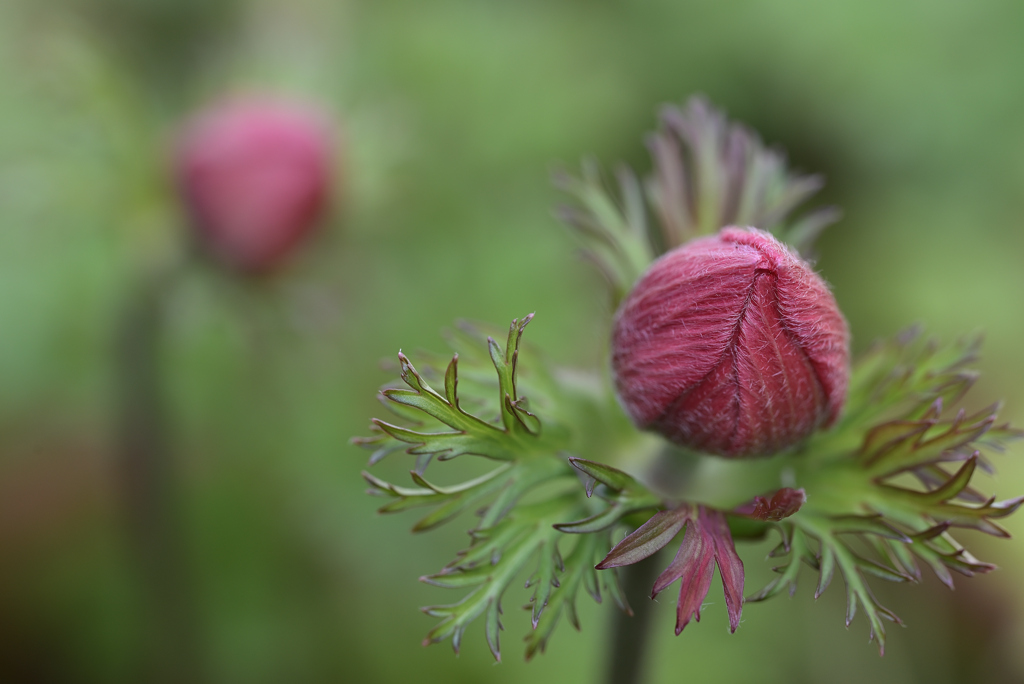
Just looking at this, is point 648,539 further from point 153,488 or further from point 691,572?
point 153,488

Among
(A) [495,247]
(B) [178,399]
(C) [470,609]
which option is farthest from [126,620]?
(C) [470,609]

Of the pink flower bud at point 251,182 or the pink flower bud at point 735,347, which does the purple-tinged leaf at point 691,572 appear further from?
the pink flower bud at point 251,182

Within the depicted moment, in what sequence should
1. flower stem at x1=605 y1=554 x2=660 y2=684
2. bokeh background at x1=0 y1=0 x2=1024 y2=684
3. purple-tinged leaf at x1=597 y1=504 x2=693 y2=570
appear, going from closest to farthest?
purple-tinged leaf at x1=597 y1=504 x2=693 y2=570, flower stem at x1=605 y1=554 x2=660 y2=684, bokeh background at x1=0 y1=0 x2=1024 y2=684

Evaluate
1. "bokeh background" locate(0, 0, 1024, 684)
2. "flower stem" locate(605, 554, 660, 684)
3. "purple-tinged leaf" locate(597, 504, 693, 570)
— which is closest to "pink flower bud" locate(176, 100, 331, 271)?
"bokeh background" locate(0, 0, 1024, 684)

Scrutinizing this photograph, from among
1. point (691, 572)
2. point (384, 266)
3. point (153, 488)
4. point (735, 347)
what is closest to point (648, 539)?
point (691, 572)

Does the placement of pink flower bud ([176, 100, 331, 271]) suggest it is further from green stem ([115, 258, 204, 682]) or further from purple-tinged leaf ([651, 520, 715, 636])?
purple-tinged leaf ([651, 520, 715, 636])

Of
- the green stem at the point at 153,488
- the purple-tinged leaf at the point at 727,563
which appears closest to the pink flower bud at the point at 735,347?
the purple-tinged leaf at the point at 727,563
